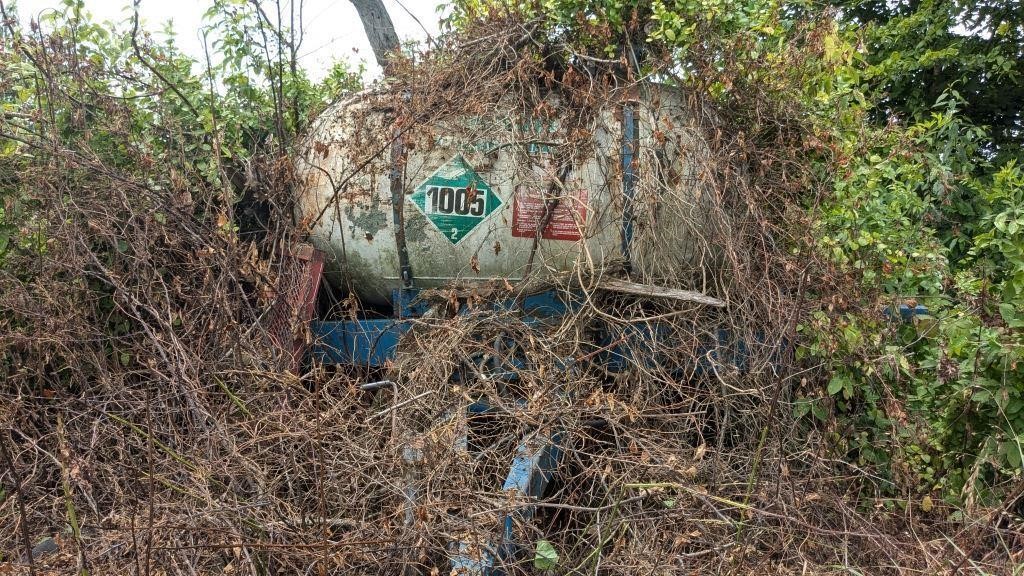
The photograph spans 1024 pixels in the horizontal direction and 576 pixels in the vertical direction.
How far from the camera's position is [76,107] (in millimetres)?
4176

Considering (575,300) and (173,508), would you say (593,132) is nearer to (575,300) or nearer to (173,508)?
(575,300)

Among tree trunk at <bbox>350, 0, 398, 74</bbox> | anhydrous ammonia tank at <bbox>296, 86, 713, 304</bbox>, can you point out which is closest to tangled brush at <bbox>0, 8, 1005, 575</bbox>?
anhydrous ammonia tank at <bbox>296, 86, 713, 304</bbox>

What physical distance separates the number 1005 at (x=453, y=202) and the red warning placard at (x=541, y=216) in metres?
0.17

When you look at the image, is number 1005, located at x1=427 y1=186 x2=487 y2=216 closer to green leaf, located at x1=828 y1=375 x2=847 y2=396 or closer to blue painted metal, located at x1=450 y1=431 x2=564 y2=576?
blue painted metal, located at x1=450 y1=431 x2=564 y2=576

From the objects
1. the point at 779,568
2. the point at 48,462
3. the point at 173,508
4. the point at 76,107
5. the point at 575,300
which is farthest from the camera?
the point at 76,107

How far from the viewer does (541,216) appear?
3895 mm

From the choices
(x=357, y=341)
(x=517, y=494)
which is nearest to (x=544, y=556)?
(x=517, y=494)

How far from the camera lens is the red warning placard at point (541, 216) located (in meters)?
3.88

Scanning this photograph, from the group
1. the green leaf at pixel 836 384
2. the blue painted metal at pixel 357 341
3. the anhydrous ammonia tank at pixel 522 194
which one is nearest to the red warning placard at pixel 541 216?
the anhydrous ammonia tank at pixel 522 194

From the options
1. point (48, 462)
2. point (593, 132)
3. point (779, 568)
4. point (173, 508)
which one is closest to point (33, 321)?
point (48, 462)

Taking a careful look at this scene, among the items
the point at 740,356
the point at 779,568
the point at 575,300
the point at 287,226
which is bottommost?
the point at 779,568

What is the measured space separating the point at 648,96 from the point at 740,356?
137 cm

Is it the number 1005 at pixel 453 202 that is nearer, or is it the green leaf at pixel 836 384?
the green leaf at pixel 836 384

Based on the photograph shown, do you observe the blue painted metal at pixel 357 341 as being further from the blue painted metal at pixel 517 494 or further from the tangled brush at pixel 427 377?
the blue painted metal at pixel 517 494
